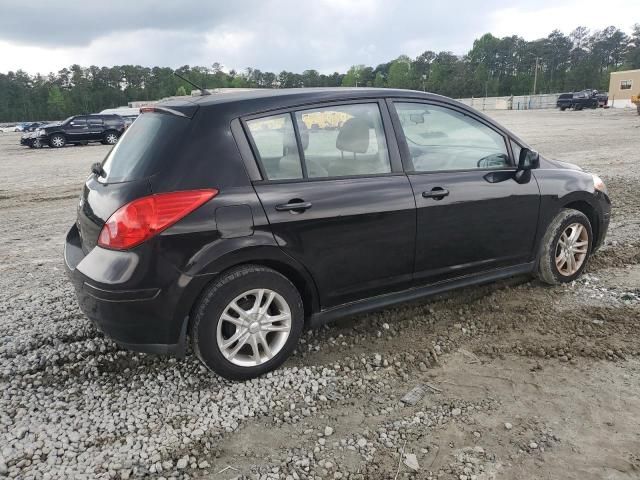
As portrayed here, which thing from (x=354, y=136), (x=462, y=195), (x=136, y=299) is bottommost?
(x=136, y=299)

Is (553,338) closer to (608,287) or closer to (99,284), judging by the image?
(608,287)

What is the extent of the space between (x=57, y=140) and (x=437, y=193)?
26.0 metres

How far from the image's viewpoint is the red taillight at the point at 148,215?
2.74m

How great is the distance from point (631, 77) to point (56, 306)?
2913 inches

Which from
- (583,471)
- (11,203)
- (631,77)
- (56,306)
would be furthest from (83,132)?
(631,77)

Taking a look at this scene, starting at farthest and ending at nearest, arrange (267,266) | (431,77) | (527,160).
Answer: (431,77)
(527,160)
(267,266)

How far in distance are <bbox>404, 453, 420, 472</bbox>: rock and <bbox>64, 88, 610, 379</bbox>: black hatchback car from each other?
106cm

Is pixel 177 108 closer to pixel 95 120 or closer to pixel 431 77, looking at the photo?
pixel 95 120

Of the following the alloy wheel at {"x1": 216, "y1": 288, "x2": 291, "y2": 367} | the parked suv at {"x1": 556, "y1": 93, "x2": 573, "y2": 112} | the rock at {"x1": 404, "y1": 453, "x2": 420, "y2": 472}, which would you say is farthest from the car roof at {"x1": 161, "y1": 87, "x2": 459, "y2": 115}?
the parked suv at {"x1": 556, "y1": 93, "x2": 573, "y2": 112}

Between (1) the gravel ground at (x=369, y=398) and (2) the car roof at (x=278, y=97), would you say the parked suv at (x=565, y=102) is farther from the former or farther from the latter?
(2) the car roof at (x=278, y=97)

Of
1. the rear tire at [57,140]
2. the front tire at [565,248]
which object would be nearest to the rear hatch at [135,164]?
the front tire at [565,248]

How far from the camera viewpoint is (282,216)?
302 cm

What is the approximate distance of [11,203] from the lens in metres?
9.80

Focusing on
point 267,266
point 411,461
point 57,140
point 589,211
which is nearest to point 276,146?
point 267,266
